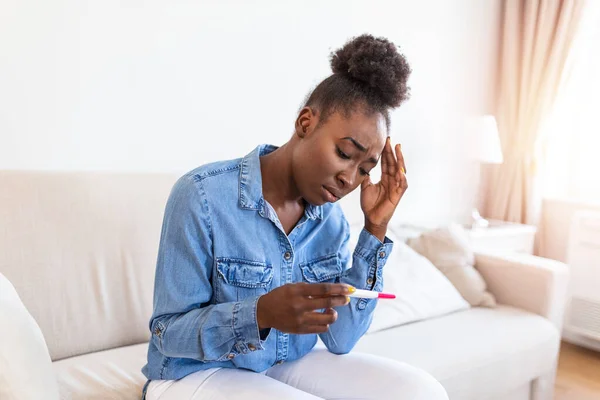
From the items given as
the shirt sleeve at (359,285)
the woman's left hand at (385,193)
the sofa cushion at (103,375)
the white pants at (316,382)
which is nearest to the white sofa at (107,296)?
the sofa cushion at (103,375)

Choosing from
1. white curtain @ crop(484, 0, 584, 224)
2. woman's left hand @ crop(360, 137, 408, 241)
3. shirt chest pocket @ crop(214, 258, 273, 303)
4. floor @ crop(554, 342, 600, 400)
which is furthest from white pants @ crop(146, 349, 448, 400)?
white curtain @ crop(484, 0, 584, 224)

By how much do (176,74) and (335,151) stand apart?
43.8 inches

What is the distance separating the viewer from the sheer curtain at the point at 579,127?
290 cm

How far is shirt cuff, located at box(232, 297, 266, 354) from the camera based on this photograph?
3.06 feet

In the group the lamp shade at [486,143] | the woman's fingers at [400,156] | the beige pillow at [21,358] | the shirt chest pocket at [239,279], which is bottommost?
the beige pillow at [21,358]

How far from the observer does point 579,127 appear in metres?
3.00

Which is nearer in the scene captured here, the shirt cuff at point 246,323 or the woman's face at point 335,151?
the shirt cuff at point 246,323

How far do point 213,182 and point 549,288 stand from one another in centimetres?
151

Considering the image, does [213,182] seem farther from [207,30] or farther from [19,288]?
[207,30]

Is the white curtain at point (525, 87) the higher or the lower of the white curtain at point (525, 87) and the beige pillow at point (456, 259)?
the higher

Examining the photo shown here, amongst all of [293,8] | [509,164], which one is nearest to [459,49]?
[509,164]

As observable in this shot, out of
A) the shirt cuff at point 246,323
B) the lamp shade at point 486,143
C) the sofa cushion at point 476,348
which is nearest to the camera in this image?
the shirt cuff at point 246,323

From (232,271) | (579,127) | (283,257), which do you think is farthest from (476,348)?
(579,127)

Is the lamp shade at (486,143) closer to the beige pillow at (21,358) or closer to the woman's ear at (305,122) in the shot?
the woman's ear at (305,122)
